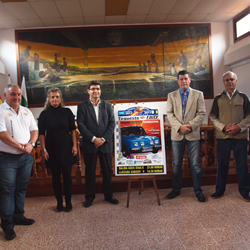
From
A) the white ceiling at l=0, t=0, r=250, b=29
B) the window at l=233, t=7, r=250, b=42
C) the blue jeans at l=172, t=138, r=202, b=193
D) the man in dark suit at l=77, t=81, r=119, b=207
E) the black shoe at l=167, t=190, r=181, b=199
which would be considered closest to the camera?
the man in dark suit at l=77, t=81, r=119, b=207

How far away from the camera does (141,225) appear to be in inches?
101

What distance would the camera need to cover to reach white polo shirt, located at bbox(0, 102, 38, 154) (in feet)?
7.89

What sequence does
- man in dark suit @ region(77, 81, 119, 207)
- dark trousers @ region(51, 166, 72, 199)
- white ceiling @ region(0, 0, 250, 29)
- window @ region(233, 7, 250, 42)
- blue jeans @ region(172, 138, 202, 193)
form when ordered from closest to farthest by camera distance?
1. dark trousers @ region(51, 166, 72, 199)
2. man in dark suit @ region(77, 81, 119, 207)
3. blue jeans @ region(172, 138, 202, 193)
4. white ceiling @ region(0, 0, 250, 29)
5. window @ region(233, 7, 250, 42)

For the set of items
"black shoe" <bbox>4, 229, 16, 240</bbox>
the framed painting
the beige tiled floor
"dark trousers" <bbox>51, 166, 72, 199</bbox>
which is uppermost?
the framed painting

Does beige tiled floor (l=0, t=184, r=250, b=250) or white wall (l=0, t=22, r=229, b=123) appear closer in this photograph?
beige tiled floor (l=0, t=184, r=250, b=250)

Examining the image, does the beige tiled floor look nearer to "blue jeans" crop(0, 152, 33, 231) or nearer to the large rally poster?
"blue jeans" crop(0, 152, 33, 231)

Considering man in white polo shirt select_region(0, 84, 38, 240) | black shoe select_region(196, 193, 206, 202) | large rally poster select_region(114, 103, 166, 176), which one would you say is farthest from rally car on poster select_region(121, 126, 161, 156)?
man in white polo shirt select_region(0, 84, 38, 240)

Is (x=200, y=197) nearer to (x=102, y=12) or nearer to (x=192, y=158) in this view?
(x=192, y=158)

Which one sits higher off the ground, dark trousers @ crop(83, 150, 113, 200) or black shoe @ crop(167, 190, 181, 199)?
dark trousers @ crop(83, 150, 113, 200)

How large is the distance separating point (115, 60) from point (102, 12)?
1.51m

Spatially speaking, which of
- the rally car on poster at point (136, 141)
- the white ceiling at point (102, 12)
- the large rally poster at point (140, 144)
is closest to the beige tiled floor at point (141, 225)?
the large rally poster at point (140, 144)

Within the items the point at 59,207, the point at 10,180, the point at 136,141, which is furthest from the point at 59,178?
the point at 136,141

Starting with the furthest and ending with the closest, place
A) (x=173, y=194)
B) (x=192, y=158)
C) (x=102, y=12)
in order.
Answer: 1. (x=102, y=12)
2. (x=173, y=194)
3. (x=192, y=158)

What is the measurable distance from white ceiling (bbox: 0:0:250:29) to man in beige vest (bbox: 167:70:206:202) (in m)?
3.81
